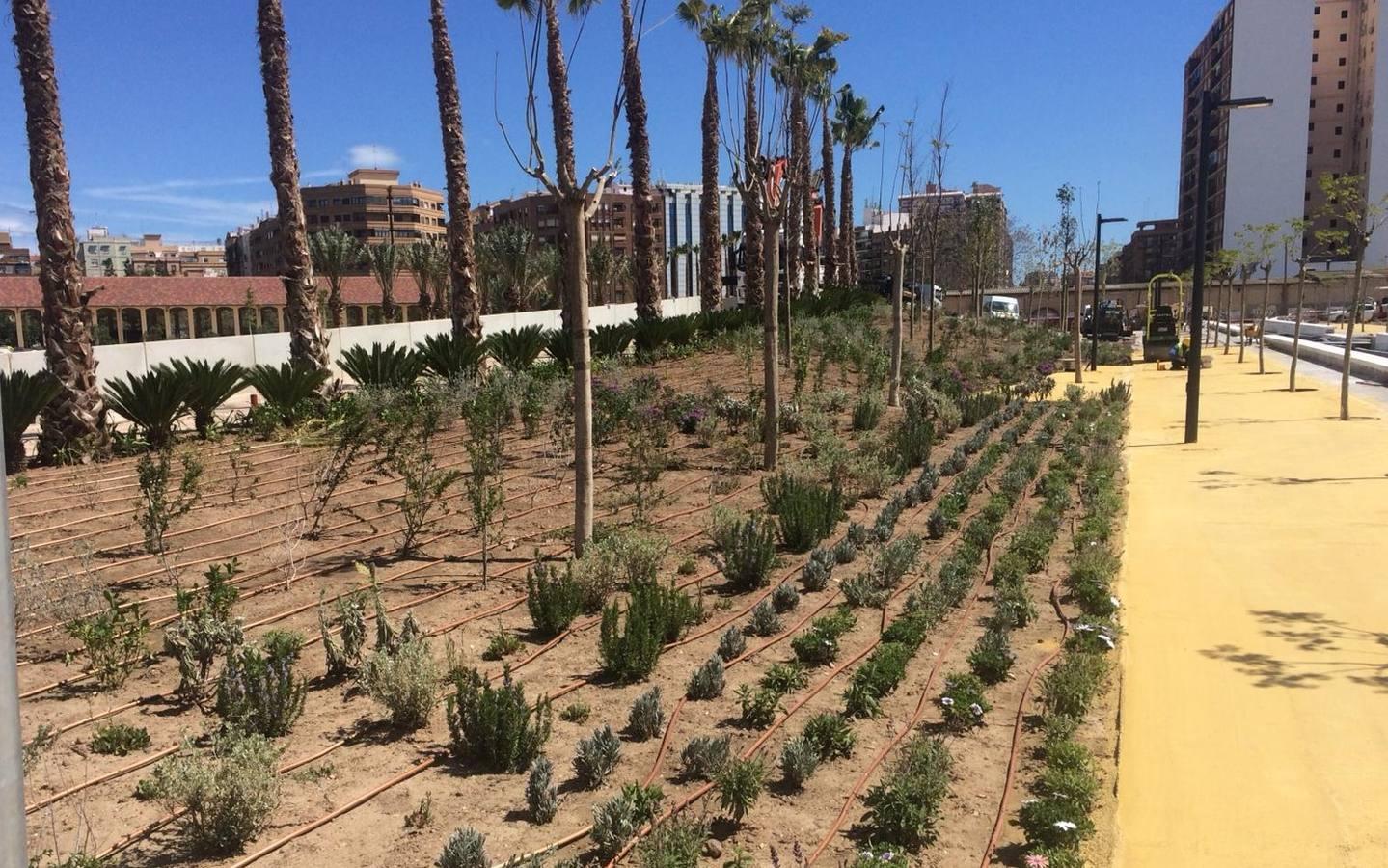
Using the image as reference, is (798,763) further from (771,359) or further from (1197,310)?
(1197,310)

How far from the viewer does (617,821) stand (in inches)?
139

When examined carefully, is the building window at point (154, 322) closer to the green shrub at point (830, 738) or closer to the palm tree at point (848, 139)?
the palm tree at point (848, 139)

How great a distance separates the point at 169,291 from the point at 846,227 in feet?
96.2

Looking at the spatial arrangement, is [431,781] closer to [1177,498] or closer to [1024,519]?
[1024,519]

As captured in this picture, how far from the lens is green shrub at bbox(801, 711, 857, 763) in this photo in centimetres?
445

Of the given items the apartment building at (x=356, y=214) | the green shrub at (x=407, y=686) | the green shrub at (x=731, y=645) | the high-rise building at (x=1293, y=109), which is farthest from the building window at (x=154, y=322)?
the high-rise building at (x=1293, y=109)

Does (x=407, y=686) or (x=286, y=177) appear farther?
(x=286, y=177)

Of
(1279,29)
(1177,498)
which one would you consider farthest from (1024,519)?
(1279,29)

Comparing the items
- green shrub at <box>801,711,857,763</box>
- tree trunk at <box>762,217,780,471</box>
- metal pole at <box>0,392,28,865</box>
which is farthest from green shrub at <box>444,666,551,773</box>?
tree trunk at <box>762,217,780,471</box>

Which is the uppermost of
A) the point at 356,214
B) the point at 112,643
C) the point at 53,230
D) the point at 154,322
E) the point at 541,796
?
the point at 356,214

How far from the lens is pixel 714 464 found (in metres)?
10.8

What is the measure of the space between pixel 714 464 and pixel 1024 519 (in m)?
3.46

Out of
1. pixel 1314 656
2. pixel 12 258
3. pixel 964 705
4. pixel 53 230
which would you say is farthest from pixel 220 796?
pixel 12 258

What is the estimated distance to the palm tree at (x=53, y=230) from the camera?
11.1 metres
